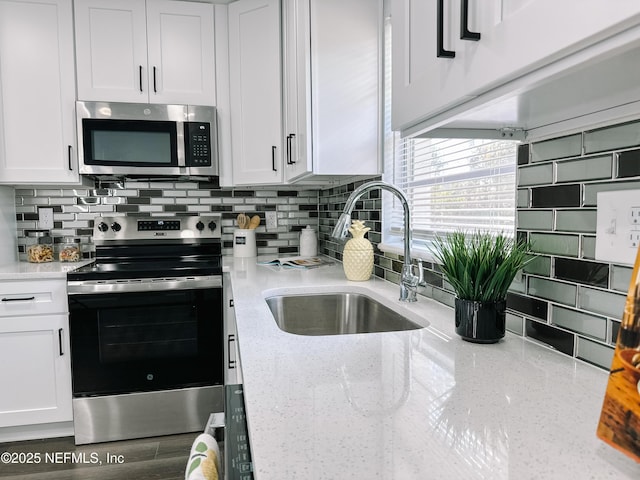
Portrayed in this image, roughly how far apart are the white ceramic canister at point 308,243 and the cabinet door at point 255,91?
0.45m

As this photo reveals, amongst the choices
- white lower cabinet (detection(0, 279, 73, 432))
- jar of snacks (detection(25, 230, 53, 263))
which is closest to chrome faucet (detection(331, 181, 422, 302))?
white lower cabinet (detection(0, 279, 73, 432))

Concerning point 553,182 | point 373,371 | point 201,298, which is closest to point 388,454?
point 373,371

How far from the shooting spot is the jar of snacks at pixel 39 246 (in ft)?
8.70

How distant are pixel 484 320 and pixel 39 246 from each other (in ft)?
8.76

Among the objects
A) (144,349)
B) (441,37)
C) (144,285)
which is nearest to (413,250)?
(441,37)

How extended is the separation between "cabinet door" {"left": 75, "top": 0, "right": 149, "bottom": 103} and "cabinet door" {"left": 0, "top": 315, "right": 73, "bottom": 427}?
1298 mm

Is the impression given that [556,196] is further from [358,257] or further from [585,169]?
[358,257]

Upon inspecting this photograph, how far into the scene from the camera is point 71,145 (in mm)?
2541

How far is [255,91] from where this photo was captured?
2.66 metres

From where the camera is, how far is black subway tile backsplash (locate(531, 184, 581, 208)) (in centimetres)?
92

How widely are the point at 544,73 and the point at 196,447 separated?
36.8 inches

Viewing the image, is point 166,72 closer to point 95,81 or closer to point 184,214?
point 95,81

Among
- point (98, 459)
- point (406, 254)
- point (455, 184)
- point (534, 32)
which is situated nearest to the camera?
point (534, 32)

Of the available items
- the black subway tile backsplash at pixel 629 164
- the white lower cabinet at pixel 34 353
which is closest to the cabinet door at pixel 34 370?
the white lower cabinet at pixel 34 353
